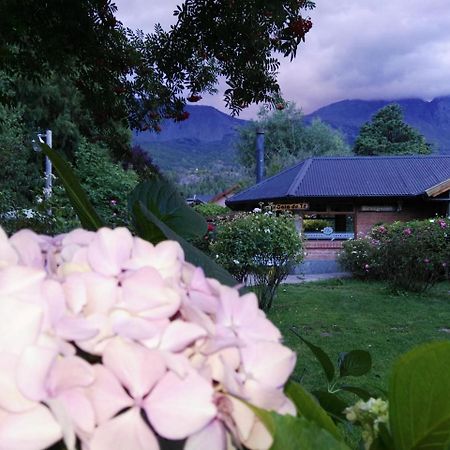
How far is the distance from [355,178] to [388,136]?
2175 centimetres

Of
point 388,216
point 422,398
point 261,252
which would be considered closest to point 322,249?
point 388,216

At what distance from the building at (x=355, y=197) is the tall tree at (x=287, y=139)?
17685 millimetres

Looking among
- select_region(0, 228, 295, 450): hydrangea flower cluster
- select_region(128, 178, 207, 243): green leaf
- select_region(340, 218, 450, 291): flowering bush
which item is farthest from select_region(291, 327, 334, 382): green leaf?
select_region(340, 218, 450, 291): flowering bush

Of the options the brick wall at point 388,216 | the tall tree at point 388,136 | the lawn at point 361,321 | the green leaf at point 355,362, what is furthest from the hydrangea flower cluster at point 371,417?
the tall tree at point 388,136

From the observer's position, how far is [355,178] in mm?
21938

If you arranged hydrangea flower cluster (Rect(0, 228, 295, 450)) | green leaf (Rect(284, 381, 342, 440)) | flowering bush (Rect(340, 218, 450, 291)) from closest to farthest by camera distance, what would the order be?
hydrangea flower cluster (Rect(0, 228, 295, 450)), green leaf (Rect(284, 381, 342, 440)), flowering bush (Rect(340, 218, 450, 291))

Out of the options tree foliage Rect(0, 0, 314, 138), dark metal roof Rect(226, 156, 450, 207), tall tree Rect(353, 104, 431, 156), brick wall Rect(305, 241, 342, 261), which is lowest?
brick wall Rect(305, 241, 342, 261)

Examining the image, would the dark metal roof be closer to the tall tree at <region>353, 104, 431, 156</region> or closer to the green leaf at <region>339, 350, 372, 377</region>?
the tall tree at <region>353, 104, 431, 156</region>

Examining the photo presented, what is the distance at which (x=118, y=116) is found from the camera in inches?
165

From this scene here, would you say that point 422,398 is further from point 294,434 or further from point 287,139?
point 287,139

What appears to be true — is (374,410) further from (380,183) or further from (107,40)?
(380,183)

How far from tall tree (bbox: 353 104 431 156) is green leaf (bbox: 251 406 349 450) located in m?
41.7

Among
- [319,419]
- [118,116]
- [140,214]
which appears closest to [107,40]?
[118,116]

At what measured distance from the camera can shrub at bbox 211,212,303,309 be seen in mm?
8844
